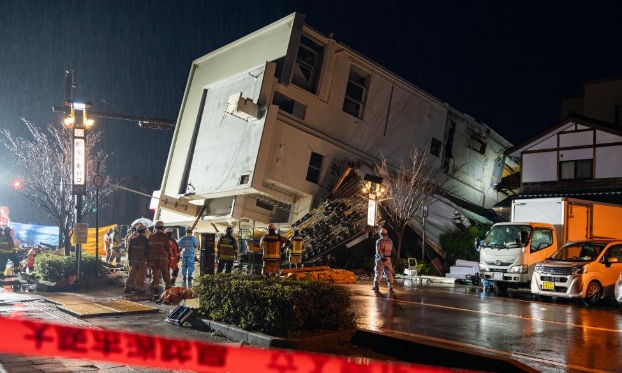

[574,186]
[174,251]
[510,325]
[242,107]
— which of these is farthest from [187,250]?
[574,186]

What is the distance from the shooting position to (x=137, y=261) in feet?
51.8

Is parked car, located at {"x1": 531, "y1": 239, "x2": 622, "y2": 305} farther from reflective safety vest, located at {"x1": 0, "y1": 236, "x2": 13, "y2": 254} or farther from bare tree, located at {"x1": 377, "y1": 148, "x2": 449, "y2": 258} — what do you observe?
reflective safety vest, located at {"x1": 0, "y1": 236, "x2": 13, "y2": 254}

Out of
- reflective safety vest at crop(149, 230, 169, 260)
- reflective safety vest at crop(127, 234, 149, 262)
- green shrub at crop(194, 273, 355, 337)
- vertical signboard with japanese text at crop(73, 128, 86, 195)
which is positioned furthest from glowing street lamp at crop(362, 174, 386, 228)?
green shrub at crop(194, 273, 355, 337)

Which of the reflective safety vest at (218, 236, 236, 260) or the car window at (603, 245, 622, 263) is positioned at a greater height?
the car window at (603, 245, 622, 263)

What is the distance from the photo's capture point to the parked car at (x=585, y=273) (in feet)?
48.4

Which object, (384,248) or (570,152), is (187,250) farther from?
(570,152)

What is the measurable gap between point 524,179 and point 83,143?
2124cm

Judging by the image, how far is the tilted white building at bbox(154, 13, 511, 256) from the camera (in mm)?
25719

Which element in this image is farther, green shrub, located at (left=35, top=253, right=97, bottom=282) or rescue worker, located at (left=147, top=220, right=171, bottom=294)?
green shrub, located at (left=35, top=253, right=97, bottom=282)

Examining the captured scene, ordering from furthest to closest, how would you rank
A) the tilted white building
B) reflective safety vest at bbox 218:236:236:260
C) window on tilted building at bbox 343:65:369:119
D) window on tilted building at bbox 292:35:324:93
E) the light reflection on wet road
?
window on tilted building at bbox 343:65:369:119 → window on tilted building at bbox 292:35:324:93 → the tilted white building → reflective safety vest at bbox 218:236:236:260 → the light reflection on wet road

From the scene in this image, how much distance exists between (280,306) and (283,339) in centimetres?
56

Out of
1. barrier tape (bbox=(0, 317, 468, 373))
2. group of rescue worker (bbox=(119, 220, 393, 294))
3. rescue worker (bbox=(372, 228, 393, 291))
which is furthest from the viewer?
rescue worker (bbox=(372, 228, 393, 291))

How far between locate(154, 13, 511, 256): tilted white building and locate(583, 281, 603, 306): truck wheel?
1232cm

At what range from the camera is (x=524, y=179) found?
1131 inches
